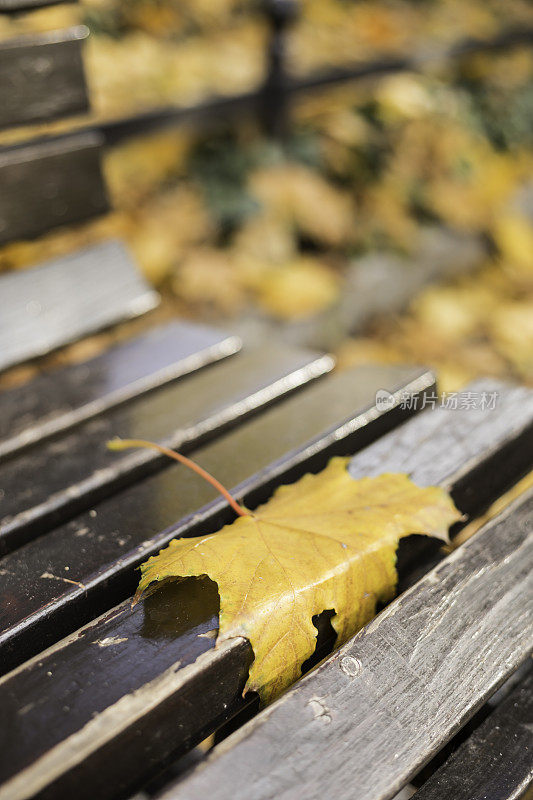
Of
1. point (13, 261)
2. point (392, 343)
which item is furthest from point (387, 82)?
point (13, 261)

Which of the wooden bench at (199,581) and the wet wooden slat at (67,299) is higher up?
the wet wooden slat at (67,299)

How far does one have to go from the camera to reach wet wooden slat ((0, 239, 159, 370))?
141 cm

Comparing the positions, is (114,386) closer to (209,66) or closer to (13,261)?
(13,261)

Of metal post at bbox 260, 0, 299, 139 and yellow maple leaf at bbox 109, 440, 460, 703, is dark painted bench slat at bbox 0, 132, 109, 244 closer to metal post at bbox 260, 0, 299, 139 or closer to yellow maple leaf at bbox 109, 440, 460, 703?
yellow maple leaf at bbox 109, 440, 460, 703

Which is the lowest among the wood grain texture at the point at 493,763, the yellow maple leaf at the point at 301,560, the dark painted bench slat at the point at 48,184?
the wood grain texture at the point at 493,763

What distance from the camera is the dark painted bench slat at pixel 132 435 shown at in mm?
1006

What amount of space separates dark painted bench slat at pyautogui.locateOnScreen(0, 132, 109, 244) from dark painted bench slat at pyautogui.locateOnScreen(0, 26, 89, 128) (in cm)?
6

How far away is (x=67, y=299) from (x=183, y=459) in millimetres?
582

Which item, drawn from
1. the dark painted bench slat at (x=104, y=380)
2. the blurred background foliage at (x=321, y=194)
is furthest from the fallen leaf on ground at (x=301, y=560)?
the blurred background foliage at (x=321, y=194)

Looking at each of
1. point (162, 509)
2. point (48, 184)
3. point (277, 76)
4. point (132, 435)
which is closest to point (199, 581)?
point (162, 509)

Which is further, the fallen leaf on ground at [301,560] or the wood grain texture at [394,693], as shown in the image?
the fallen leaf on ground at [301,560]

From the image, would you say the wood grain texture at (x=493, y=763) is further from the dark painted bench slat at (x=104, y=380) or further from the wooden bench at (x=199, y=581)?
the dark painted bench slat at (x=104, y=380)

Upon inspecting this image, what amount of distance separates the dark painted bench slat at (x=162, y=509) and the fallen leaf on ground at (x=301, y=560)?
55 mm

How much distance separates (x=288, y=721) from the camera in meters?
0.71
